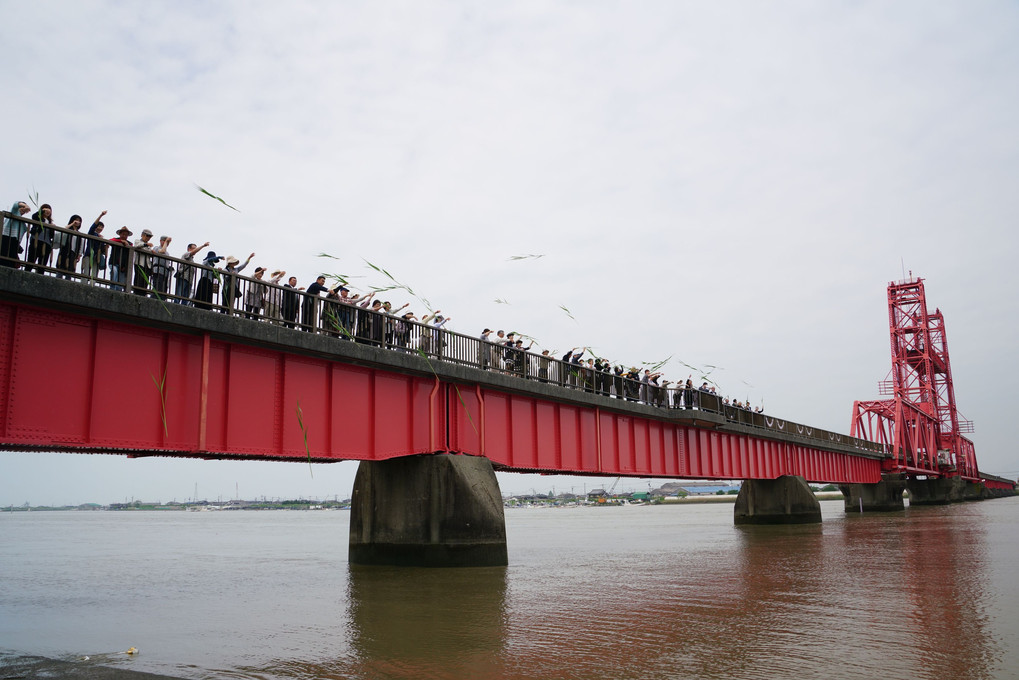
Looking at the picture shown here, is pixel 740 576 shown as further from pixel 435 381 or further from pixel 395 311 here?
pixel 395 311

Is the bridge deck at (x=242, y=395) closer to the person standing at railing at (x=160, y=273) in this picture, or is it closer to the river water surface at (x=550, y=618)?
the person standing at railing at (x=160, y=273)

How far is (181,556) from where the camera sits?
32125mm

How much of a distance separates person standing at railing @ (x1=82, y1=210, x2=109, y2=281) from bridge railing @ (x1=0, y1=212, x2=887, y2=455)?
0.02 meters

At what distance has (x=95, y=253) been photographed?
1400 centimetres

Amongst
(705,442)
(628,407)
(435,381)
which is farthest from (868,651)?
(705,442)

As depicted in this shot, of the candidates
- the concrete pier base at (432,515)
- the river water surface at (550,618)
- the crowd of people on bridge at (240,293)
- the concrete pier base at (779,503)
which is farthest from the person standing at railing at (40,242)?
the concrete pier base at (779,503)

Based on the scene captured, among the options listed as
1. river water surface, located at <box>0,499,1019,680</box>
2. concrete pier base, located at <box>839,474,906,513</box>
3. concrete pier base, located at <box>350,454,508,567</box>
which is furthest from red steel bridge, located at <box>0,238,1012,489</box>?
concrete pier base, located at <box>839,474,906,513</box>

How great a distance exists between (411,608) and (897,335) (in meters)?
99.3

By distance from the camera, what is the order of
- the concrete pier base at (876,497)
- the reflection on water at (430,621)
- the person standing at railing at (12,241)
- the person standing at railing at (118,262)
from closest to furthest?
the reflection on water at (430,621) < the person standing at railing at (12,241) < the person standing at railing at (118,262) < the concrete pier base at (876,497)

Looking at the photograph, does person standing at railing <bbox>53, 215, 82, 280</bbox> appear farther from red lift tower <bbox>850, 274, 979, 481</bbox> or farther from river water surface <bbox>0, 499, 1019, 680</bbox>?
red lift tower <bbox>850, 274, 979, 481</bbox>

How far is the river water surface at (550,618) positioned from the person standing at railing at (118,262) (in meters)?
6.13

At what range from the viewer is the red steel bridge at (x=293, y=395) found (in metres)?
13.2

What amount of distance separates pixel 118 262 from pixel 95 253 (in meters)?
0.44

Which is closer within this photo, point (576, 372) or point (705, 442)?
point (576, 372)
